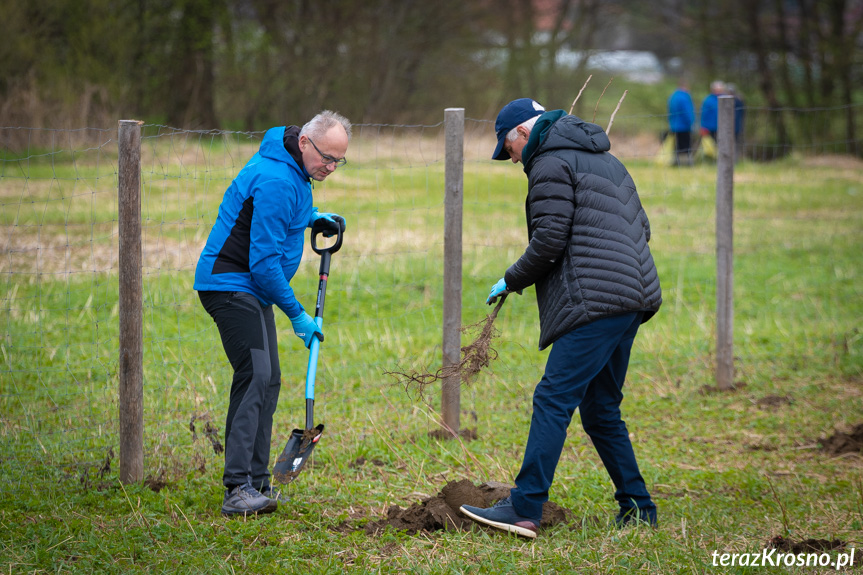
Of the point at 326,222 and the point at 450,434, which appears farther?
the point at 450,434

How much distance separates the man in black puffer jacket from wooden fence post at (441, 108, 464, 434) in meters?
1.27

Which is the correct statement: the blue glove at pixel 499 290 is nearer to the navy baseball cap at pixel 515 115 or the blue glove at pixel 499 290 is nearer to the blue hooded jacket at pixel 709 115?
the navy baseball cap at pixel 515 115

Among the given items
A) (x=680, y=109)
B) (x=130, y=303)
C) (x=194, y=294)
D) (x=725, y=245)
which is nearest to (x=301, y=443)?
(x=130, y=303)

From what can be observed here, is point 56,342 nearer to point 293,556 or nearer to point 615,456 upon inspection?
point 293,556

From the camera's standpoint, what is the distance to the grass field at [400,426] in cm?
338

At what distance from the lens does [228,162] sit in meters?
12.8

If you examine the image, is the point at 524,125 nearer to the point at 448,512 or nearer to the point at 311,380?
the point at 311,380

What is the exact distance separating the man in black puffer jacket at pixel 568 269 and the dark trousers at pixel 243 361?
1.05 meters

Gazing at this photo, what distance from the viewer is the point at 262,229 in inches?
137

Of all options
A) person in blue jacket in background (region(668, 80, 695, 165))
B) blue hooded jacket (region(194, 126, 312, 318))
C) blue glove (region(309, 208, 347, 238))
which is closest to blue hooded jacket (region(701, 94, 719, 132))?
person in blue jacket in background (region(668, 80, 695, 165))

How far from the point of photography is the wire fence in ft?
15.5

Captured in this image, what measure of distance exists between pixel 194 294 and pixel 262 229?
377cm

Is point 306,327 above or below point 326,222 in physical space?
below

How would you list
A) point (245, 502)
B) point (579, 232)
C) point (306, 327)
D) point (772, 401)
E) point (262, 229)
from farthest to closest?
point (772, 401), point (306, 327), point (245, 502), point (262, 229), point (579, 232)
